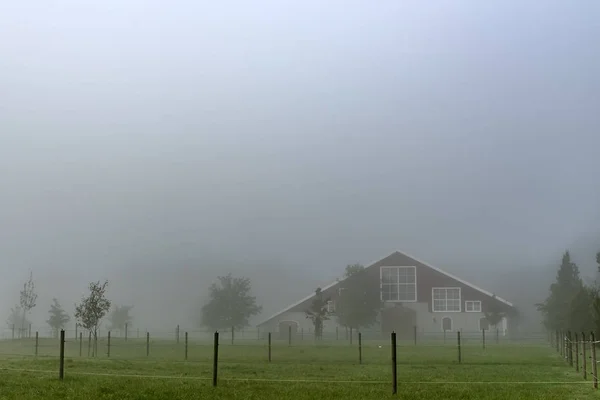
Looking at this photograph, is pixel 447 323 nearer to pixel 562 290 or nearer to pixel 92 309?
pixel 562 290

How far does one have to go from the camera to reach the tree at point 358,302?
90.6 m

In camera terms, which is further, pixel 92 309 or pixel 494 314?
pixel 494 314

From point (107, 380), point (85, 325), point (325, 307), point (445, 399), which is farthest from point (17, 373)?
point (325, 307)

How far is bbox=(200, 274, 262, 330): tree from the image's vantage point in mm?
96312

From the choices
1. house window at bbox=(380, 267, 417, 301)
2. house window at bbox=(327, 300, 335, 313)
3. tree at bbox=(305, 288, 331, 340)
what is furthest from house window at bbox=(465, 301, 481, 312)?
tree at bbox=(305, 288, 331, 340)

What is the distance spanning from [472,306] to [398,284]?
1096 cm

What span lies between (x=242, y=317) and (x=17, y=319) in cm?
6344

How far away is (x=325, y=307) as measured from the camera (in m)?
88.8

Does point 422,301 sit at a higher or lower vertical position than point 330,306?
higher

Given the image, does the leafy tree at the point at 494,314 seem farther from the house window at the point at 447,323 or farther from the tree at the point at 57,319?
the tree at the point at 57,319

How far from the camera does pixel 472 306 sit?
314 ft

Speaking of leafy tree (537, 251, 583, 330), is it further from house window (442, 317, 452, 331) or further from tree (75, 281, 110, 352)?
tree (75, 281, 110, 352)

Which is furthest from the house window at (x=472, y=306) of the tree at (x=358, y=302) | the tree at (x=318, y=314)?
the tree at (x=318, y=314)

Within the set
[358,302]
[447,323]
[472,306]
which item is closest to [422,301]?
[447,323]
